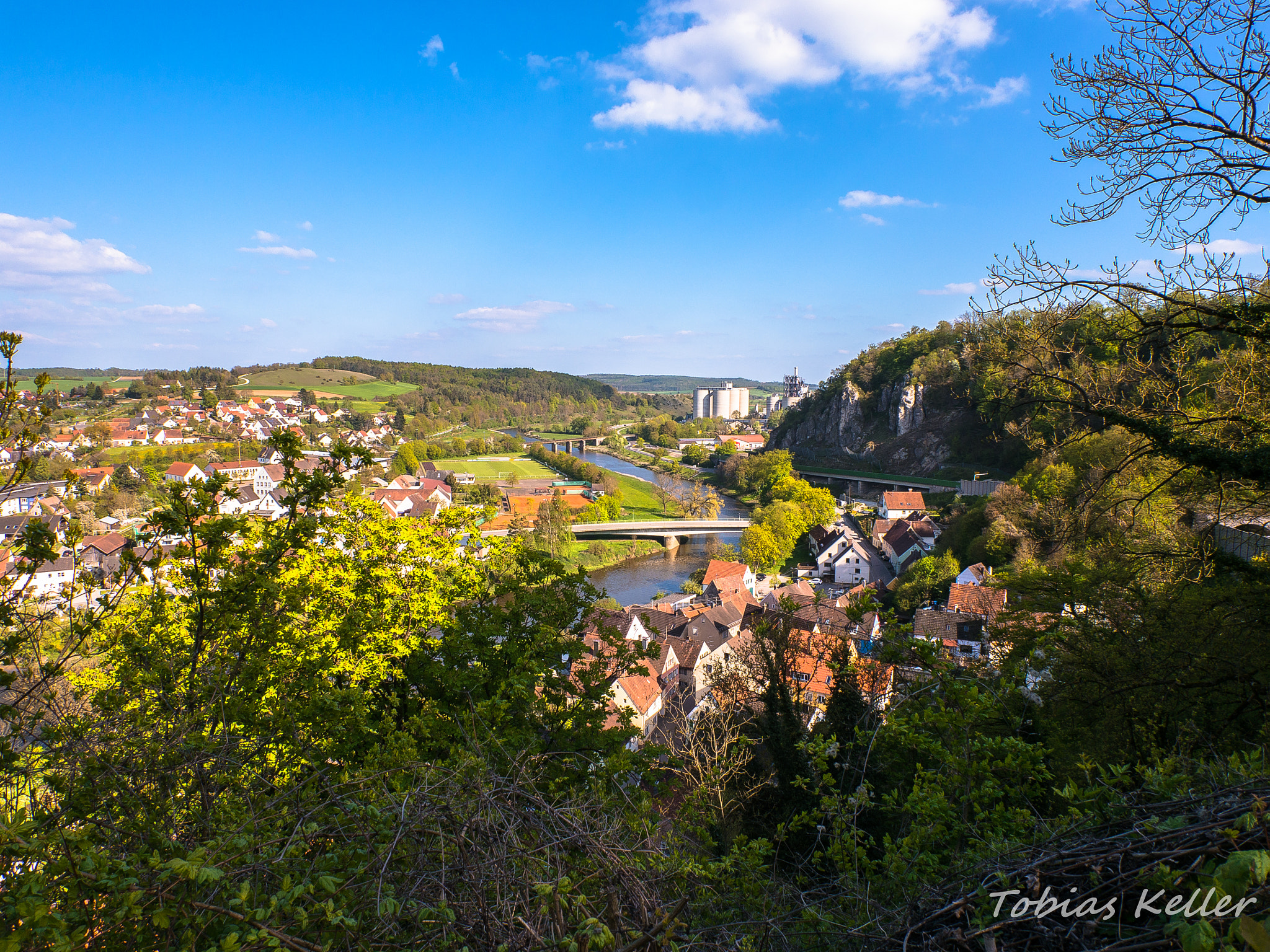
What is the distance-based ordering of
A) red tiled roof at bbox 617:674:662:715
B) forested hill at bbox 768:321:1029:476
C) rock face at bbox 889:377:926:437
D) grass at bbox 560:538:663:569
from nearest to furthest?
red tiled roof at bbox 617:674:662:715
grass at bbox 560:538:663:569
forested hill at bbox 768:321:1029:476
rock face at bbox 889:377:926:437

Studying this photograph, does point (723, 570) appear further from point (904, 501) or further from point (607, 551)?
point (904, 501)

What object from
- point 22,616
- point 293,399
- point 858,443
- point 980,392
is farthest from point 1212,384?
point 293,399

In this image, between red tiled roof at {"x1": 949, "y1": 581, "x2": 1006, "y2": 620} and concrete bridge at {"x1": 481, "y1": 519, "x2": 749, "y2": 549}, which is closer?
red tiled roof at {"x1": 949, "y1": 581, "x2": 1006, "y2": 620}

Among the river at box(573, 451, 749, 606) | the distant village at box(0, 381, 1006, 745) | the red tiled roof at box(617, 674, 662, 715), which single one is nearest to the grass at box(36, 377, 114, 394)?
the distant village at box(0, 381, 1006, 745)

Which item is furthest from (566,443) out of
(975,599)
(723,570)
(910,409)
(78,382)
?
(975,599)

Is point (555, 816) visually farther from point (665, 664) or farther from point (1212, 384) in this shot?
point (665, 664)

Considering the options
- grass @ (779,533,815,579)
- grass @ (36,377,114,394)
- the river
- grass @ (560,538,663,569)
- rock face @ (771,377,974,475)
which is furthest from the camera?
grass @ (36,377,114,394)

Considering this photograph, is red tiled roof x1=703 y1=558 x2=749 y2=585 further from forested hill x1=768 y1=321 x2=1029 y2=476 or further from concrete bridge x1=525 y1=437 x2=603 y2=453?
concrete bridge x1=525 y1=437 x2=603 y2=453
